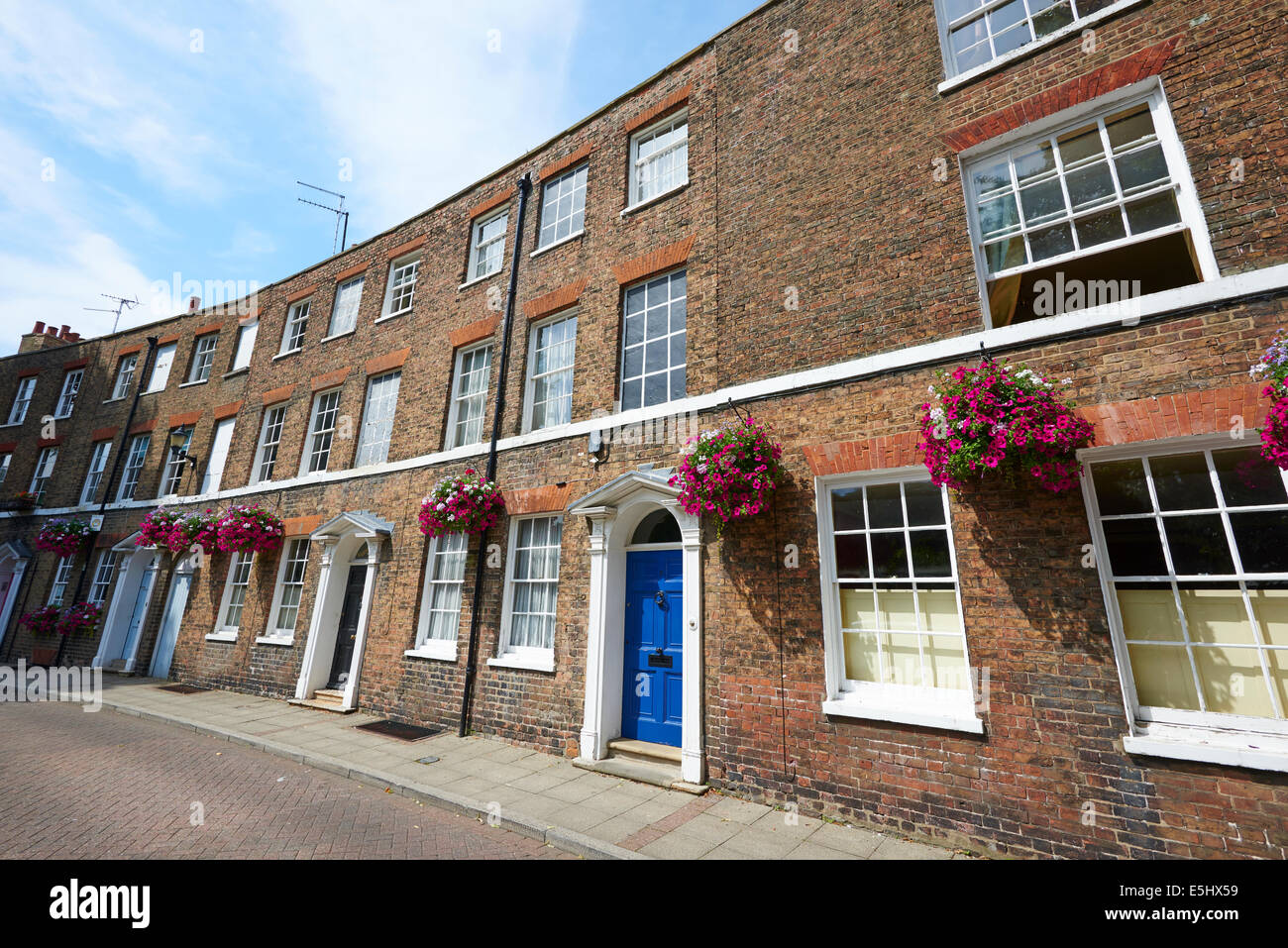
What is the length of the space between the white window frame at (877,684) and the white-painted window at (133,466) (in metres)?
19.6

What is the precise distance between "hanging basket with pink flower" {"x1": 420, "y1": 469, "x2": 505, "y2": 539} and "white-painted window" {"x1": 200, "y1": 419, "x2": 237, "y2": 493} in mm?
9104

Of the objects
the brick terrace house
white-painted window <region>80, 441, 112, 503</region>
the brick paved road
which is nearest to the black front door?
the brick terrace house

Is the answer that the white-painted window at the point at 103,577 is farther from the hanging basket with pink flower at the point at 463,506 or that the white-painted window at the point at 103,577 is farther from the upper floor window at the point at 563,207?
the upper floor window at the point at 563,207

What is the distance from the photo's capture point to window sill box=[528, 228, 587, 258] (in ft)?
30.5

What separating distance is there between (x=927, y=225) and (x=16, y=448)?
94.7 feet

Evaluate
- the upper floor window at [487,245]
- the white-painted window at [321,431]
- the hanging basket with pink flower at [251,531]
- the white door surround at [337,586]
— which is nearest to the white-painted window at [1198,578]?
the upper floor window at [487,245]

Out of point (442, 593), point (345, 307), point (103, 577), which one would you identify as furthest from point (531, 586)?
point (103, 577)

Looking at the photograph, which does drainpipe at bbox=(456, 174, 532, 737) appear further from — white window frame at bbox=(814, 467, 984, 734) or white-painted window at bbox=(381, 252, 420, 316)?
white window frame at bbox=(814, 467, 984, 734)

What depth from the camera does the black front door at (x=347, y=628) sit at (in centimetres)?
1064

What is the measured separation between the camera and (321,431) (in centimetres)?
1264

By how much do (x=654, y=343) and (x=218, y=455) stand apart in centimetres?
1350

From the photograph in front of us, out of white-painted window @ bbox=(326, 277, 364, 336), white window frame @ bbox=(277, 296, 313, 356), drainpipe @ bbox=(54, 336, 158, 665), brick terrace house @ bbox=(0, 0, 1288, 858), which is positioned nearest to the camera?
brick terrace house @ bbox=(0, 0, 1288, 858)
